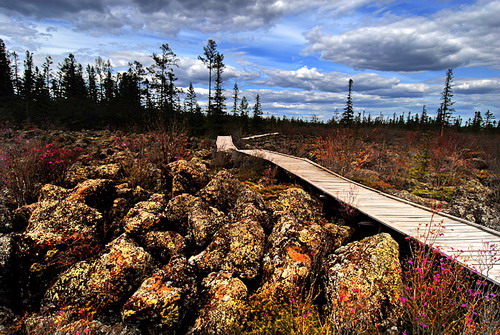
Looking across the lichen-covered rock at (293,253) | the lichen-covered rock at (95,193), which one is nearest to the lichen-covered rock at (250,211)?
the lichen-covered rock at (293,253)

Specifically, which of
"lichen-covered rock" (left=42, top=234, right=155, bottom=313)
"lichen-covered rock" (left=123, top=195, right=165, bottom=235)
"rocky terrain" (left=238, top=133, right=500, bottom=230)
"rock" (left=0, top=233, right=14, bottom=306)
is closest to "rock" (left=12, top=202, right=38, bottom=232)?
"rock" (left=0, top=233, right=14, bottom=306)

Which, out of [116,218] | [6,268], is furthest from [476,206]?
[6,268]

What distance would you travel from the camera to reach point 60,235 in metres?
3.94

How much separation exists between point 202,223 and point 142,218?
1020 mm

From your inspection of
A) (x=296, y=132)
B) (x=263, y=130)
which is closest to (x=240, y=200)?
(x=296, y=132)

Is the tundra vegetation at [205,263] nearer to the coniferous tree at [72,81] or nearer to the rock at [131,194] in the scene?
the rock at [131,194]

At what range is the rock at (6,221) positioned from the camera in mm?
4457

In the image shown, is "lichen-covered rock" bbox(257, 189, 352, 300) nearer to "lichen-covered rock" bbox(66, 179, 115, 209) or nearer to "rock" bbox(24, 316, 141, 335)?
"rock" bbox(24, 316, 141, 335)

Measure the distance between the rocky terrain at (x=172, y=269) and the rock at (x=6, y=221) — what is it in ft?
0.04

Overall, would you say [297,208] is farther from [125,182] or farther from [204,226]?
[125,182]

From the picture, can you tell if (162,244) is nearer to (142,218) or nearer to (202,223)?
(142,218)

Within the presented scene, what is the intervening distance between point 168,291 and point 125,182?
161 inches

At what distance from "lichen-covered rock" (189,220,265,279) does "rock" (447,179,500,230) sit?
5.46 m

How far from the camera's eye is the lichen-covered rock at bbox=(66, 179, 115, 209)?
479 cm
